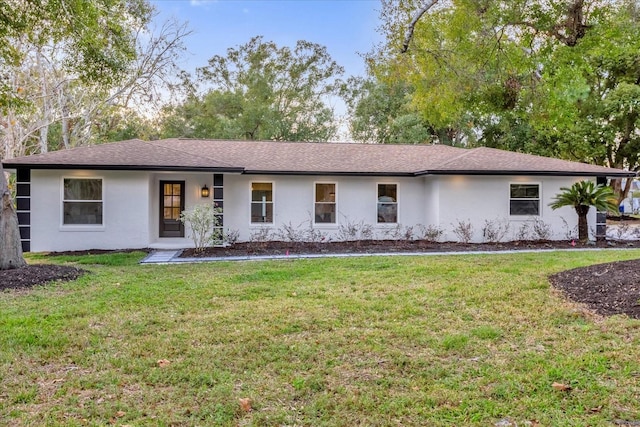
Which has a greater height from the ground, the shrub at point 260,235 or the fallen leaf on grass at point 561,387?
the shrub at point 260,235

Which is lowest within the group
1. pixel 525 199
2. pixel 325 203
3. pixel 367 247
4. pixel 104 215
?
pixel 367 247

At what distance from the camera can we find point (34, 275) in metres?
7.55

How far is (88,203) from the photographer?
40.7ft

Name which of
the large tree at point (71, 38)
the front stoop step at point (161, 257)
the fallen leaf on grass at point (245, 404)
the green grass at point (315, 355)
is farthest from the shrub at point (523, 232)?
the fallen leaf on grass at point (245, 404)

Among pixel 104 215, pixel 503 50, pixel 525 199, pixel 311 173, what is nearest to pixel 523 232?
pixel 525 199

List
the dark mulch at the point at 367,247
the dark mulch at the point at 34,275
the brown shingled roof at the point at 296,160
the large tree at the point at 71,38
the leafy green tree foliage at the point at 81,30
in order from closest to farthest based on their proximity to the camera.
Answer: the dark mulch at the point at 34,275 → the large tree at the point at 71,38 → the leafy green tree foliage at the point at 81,30 → the dark mulch at the point at 367,247 → the brown shingled roof at the point at 296,160

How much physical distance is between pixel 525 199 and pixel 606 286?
8544 mm

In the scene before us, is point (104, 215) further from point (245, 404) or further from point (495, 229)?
point (495, 229)

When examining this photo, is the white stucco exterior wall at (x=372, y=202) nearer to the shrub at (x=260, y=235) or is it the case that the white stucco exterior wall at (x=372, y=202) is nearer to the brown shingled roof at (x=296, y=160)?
the shrub at (x=260, y=235)

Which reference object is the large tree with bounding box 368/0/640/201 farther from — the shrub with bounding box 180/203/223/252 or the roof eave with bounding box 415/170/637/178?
the shrub with bounding box 180/203/223/252

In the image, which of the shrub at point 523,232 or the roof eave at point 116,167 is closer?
the roof eave at point 116,167

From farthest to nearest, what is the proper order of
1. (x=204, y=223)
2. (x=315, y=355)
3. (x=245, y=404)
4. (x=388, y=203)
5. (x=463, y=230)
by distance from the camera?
(x=388, y=203) → (x=463, y=230) → (x=204, y=223) → (x=315, y=355) → (x=245, y=404)

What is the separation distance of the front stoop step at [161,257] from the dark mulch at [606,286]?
8.31 meters

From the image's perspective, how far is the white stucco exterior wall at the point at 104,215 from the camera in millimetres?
12156
